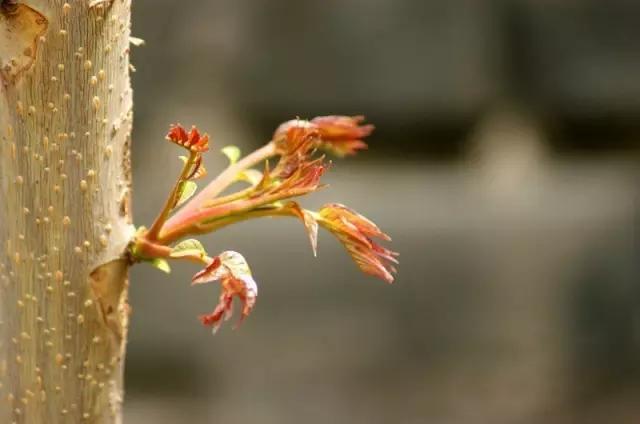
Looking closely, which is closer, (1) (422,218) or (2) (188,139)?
(2) (188,139)

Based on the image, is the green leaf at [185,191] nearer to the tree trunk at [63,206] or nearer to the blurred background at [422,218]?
the tree trunk at [63,206]

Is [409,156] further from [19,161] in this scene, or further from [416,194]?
[19,161]

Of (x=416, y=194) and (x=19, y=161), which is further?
(x=416, y=194)

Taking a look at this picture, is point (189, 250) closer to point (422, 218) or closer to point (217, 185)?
point (217, 185)

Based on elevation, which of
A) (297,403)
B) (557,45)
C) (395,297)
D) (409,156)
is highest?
(557,45)

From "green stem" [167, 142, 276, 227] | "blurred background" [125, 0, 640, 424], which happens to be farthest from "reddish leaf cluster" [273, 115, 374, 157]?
"blurred background" [125, 0, 640, 424]

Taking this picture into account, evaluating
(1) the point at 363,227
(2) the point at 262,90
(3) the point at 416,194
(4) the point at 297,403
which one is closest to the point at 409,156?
(3) the point at 416,194

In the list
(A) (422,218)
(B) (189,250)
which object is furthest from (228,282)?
(A) (422,218)
